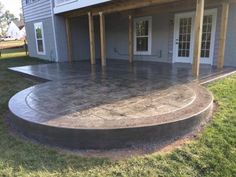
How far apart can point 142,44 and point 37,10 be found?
6.10 m

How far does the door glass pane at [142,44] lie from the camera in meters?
9.43

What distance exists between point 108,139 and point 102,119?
0.35m

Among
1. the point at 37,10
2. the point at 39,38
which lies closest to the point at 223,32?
the point at 37,10

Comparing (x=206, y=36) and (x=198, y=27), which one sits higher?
(x=198, y=27)

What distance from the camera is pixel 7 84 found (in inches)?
249

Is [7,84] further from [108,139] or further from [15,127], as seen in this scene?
[108,139]

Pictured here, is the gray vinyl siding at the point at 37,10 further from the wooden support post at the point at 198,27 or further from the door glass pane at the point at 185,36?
the wooden support post at the point at 198,27

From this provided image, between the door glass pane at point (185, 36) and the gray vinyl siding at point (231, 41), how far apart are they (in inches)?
55.8

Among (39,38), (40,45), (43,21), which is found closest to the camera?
(43,21)

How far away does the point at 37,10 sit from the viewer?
11359mm

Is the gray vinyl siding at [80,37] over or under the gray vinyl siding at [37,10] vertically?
under

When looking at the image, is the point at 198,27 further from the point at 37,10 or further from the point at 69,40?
the point at 37,10

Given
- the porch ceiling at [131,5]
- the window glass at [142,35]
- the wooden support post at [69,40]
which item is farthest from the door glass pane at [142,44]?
the wooden support post at [69,40]

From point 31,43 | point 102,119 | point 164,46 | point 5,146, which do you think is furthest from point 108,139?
point 31,43
